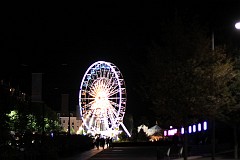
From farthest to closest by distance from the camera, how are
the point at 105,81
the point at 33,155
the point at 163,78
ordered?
the point at 105,81
the point at 33,155
the point at 163,78

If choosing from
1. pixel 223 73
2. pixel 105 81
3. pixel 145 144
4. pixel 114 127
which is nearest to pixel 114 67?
pixel 105 81

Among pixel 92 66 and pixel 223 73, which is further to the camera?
pixel 92 66

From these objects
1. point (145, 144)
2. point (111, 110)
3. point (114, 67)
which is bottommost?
point (145, 144)

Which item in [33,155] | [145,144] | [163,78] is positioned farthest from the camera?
[145,144]

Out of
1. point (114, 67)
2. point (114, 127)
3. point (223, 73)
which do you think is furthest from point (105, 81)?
point (223, 73)

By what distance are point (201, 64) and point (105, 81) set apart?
4988 cm

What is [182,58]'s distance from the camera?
2375 centimetres

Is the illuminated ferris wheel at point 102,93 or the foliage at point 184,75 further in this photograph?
the illuminated ferris wheel at point 102,93

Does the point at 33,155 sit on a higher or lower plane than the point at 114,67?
lower

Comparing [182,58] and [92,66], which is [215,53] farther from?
[92,66]

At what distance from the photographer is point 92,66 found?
74.3 m

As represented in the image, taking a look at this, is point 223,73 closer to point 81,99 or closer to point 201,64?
point 201,64

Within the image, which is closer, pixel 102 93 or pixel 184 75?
pixel 184 75

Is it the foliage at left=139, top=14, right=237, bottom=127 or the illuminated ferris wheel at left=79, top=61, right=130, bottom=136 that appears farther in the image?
the illuminated ferris wheel at left=79, top=61, right=130, bottom=136
